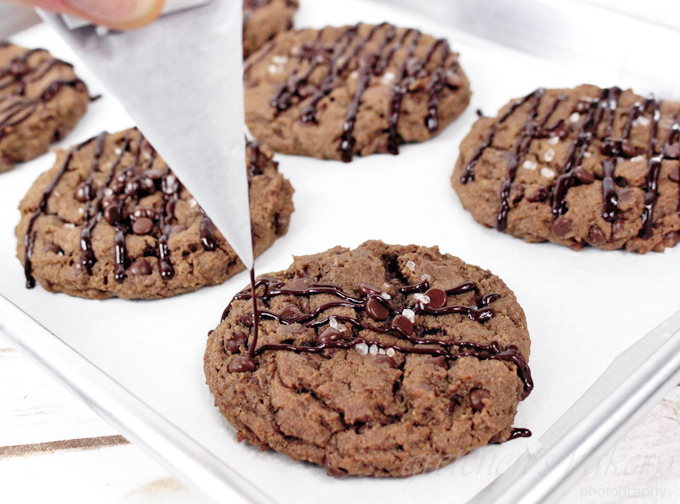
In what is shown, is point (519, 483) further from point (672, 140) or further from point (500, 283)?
point (672, 140)

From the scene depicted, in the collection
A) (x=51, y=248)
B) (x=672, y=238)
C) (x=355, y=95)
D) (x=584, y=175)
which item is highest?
(x=51, y=248)

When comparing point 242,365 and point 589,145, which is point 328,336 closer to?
point 242,365

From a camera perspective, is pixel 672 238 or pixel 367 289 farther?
pixel 672 238

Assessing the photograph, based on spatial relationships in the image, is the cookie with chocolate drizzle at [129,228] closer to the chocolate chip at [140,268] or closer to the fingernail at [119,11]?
the chocolate chip at [140,268]

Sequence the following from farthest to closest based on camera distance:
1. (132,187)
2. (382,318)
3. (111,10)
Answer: (132,187)
(382,318)
(111,10)

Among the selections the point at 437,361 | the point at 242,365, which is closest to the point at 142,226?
the point at 242,365
